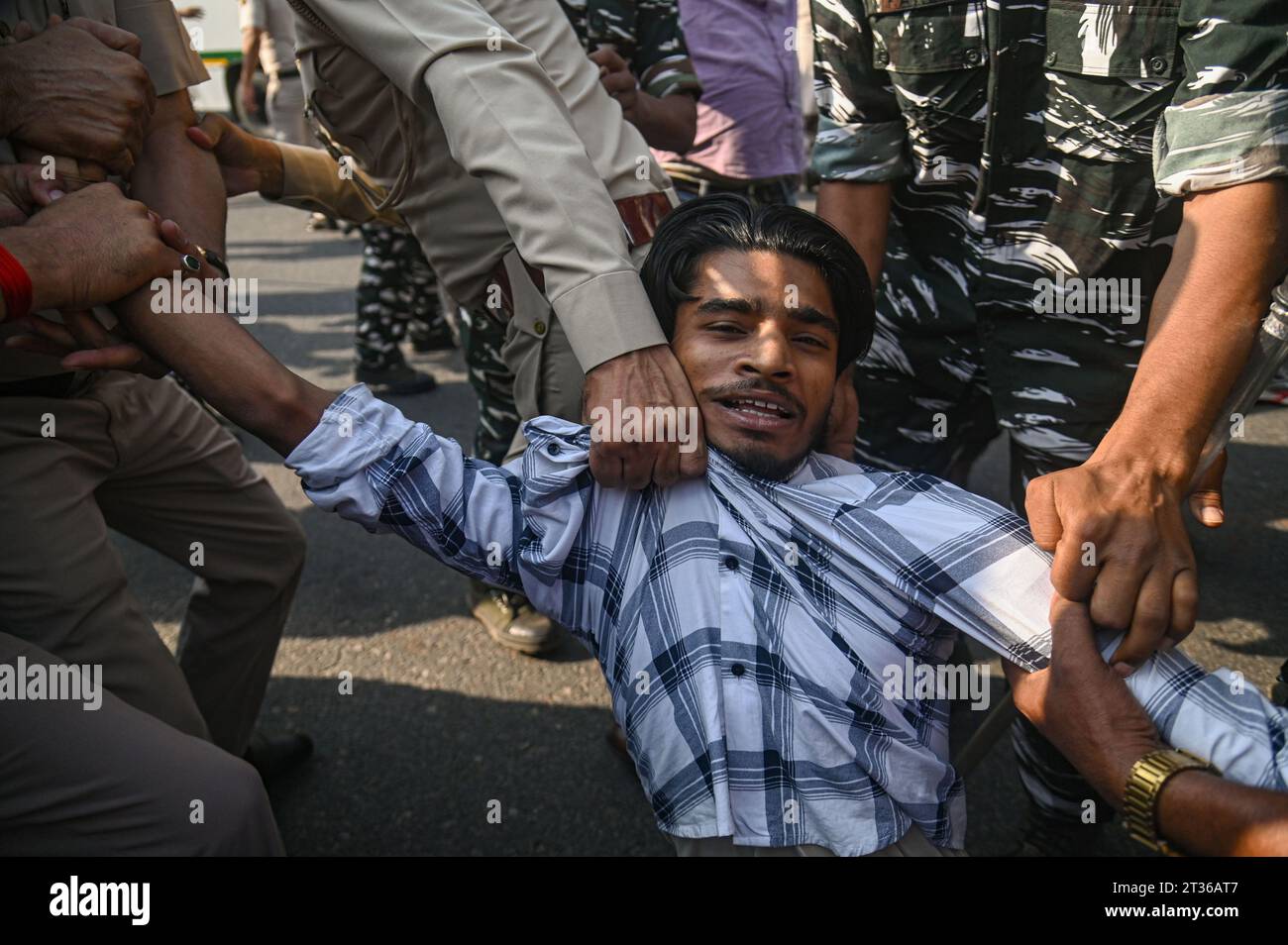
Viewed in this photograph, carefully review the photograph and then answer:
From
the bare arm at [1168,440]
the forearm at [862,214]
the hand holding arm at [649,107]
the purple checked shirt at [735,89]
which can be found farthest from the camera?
the purple checked shirt at [735,89]

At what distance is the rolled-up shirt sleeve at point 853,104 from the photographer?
6.38 feet

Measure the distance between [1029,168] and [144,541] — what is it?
2.05 meters

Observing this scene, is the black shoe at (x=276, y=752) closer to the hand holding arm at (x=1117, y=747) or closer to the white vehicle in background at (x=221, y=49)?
the hand holding arm at (x=1117, y=747)

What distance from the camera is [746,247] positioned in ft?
5.56

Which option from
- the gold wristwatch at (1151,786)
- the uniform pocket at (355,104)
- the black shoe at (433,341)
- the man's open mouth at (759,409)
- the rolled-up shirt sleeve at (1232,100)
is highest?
the rolled-up shirt sleeve at (1232,100)

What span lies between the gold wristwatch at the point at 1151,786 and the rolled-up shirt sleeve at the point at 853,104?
1.29 meters

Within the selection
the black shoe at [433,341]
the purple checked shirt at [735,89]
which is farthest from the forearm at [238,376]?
the black shoe at [433,341]

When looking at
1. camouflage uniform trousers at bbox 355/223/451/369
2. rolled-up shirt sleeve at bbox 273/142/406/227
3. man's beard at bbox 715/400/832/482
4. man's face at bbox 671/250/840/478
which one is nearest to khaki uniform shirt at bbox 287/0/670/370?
man's face at bbox 671/250/840/478

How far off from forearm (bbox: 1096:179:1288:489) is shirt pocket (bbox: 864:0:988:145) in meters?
0.58

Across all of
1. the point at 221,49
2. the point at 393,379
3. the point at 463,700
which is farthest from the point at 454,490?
the point at 221,49

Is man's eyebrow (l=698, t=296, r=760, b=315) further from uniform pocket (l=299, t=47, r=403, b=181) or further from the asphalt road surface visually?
the asphalt road surface

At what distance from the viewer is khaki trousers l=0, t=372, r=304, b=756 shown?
5.45ft
